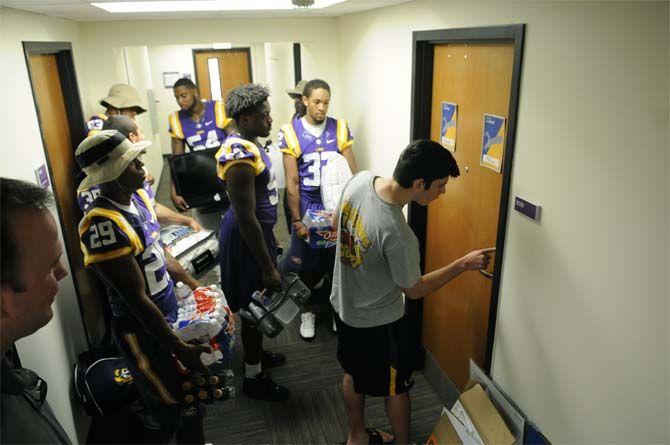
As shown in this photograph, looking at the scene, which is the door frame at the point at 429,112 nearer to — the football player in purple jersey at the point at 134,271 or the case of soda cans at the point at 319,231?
the case of soda cans at the point at 319,231

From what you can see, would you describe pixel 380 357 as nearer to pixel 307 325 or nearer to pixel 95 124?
pixel 307 325

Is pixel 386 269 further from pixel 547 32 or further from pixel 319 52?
pixel 319 52

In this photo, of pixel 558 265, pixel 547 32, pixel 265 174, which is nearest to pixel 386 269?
pixel 558 265

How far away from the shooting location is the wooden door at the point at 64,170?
2598 mm

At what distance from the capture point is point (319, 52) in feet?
12.4

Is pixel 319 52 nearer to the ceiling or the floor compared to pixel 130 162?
nearer to the ceiling

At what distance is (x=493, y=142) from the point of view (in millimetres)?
1979

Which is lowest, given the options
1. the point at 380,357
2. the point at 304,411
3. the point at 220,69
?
the point at 304,411

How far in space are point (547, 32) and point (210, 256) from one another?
1948mm

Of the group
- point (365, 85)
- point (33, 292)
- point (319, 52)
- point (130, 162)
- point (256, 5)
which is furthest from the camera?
point (319, 52)

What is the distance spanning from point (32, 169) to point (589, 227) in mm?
2196

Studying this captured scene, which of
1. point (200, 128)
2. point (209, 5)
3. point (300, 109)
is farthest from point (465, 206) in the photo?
point (200, 128)

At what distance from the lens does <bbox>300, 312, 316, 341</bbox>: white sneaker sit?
3230 mm

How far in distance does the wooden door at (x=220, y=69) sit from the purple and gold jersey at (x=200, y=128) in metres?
5.70
